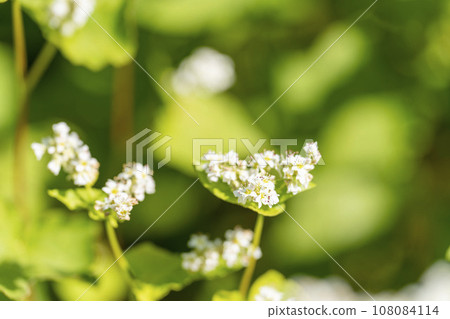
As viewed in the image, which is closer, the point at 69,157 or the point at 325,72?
the point at 69,157

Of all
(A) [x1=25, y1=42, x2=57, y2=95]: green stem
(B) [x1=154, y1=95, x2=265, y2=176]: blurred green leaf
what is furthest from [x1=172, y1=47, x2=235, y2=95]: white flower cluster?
(A) [x1=25, y1=42, x2=57, y2=95]: green stem

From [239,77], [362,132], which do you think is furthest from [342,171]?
[239,77]

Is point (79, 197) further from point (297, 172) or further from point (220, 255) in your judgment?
point (297, 172)

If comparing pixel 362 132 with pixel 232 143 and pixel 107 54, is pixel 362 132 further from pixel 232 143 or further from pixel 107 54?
pixel 107 54

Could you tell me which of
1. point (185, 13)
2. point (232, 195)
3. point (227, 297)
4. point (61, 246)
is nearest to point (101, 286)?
point (61, 246)

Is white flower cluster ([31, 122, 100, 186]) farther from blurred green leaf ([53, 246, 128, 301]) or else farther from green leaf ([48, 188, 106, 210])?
blurred green leaf ([53, 246, 128, 301])
